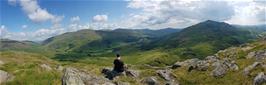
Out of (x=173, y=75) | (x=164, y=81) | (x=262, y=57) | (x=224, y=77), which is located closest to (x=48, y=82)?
(x=164, y=81)

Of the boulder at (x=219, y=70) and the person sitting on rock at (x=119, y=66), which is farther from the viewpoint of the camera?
the boulder at (x=219, y=70)

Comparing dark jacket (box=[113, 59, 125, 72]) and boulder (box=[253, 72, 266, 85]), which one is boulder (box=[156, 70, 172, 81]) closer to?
dark jacket (box=[113, 59, 125, 72])

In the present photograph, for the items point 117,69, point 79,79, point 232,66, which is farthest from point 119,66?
point 232,66

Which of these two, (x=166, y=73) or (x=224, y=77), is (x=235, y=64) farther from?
(x=166, y=73)

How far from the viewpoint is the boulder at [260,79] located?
49841mm

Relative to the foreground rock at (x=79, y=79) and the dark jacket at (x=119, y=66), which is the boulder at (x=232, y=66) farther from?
the foreground rock at (x=79, y=79)

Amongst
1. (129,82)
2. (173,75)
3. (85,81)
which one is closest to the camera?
(85,81)

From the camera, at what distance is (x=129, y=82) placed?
51000 millimetres

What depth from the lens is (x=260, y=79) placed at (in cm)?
5075

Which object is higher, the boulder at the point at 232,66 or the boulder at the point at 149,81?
the boulder at the point at 232,66

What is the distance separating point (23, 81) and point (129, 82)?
627 inches

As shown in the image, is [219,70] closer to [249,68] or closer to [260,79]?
[249,68]

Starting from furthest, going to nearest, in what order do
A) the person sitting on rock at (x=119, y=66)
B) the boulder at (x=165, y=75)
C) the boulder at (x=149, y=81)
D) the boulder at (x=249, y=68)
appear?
the boulder at (x=165, y=75) → the boulder at (x=249, y=68) → the boulder at (x=149, y=81) → the person sitting on rock at (x=119, y=66)

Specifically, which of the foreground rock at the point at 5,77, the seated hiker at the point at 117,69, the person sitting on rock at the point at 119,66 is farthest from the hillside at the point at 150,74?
the person sitting on rock at the point at 119,66
